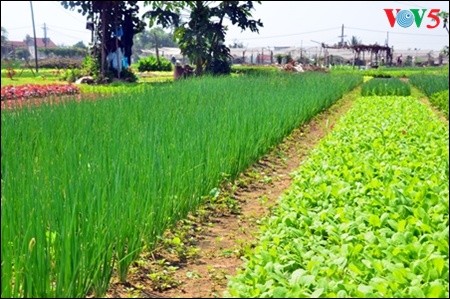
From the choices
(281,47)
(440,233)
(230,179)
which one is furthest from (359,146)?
(281,47)

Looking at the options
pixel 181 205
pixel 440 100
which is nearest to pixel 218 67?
pixel 440 100

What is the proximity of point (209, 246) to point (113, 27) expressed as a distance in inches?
563

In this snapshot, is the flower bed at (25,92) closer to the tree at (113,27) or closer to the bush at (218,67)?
the tree at (113,27)

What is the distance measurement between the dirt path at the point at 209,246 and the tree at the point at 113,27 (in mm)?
11331

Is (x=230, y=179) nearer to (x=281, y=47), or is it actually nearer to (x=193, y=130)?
(x=193, y=130)

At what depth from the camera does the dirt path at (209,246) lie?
114 inches

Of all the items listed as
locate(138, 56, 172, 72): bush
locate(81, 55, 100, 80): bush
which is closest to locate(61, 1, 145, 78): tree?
locate(81, 55, 100, 80): bush

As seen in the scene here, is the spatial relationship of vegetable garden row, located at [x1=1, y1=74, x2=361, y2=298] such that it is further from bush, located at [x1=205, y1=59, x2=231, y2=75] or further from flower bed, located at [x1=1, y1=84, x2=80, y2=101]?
bush, located at [x1=205, y1=59, x2=231, y2=75]

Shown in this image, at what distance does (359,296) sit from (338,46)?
117ft

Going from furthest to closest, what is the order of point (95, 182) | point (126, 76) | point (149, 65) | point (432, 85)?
point (149, 65) < point (126, 76) < point (432, 85) < point (95, 182)

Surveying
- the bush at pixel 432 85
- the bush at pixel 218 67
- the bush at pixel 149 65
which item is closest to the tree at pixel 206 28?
the bush at pixel 218 67

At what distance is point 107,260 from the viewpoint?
2514 mm

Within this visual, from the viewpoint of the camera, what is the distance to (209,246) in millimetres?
3680

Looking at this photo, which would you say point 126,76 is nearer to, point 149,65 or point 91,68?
point 91,68
